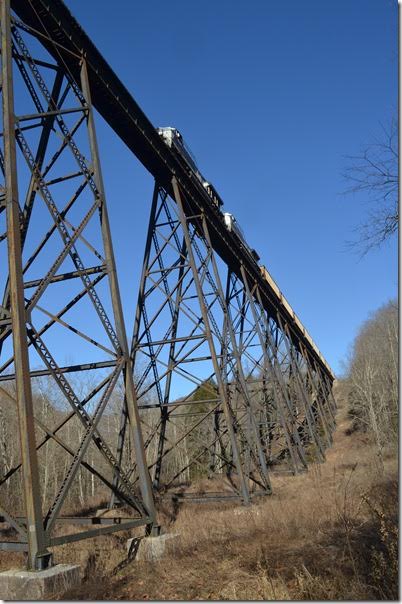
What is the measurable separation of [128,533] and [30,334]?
14.3 feet

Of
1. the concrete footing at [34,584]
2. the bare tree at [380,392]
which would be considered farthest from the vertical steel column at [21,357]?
the bare tree at [380,392]

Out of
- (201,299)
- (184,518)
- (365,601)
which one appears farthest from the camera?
(201,299)

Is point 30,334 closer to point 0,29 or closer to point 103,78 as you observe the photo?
point 0,29

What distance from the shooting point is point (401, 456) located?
299 centimetres

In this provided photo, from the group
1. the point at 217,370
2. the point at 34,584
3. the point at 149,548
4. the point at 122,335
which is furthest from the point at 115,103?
the point at 34,584

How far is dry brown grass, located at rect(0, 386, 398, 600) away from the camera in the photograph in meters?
3.41

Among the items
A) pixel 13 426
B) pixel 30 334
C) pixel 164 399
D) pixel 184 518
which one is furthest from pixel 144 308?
pixel 13 426

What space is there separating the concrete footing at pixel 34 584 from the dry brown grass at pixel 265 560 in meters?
0.14

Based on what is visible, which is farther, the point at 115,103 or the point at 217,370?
the point at 217,370

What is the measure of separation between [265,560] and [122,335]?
10.4 feet

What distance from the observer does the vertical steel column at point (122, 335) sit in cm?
584

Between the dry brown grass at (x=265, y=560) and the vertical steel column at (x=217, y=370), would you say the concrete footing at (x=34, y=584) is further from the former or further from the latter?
the vertical steel column at (x=217, y=370)

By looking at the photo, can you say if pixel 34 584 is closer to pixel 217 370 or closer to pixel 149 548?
pixel 149 548

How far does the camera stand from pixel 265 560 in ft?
14.0
